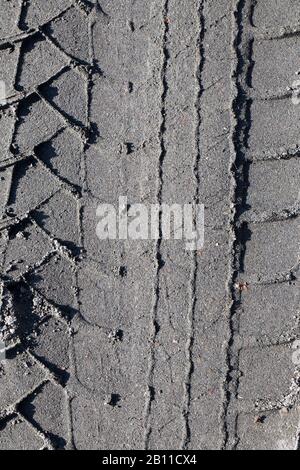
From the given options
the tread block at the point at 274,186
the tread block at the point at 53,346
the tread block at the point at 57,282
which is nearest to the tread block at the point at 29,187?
the tread block at the point at 57,282

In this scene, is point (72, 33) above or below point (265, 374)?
above

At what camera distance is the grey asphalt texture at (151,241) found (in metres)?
3.81

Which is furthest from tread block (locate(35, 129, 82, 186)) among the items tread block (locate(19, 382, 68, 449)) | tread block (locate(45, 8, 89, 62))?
tread block (locate(19, 382, 68, 449))

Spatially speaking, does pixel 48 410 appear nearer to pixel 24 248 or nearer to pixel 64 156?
pixel 24 248

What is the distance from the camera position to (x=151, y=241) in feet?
12.7

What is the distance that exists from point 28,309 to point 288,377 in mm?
1517

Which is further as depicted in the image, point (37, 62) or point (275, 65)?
point (37, 62)

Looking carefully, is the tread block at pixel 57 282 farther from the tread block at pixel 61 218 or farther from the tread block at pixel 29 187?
the tread block at pixel 29 187

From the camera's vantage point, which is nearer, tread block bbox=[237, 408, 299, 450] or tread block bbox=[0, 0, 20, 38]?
tread block bbox=[237, 408, 299, 450]

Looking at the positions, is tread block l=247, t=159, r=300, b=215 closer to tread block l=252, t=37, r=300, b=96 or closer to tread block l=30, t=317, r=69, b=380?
tread block l=252, t=37, r=300, b=96

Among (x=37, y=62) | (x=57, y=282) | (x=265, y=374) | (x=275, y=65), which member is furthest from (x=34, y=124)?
(x=265, y=374)

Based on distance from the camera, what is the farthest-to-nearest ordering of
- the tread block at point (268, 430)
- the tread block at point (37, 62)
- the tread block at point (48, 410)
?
1. the tread block at point (37, 62)
2. the tread block at point (48, 410)
3. the tread block at point (268, 430)

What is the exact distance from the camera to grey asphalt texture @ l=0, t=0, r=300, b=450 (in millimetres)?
3811
